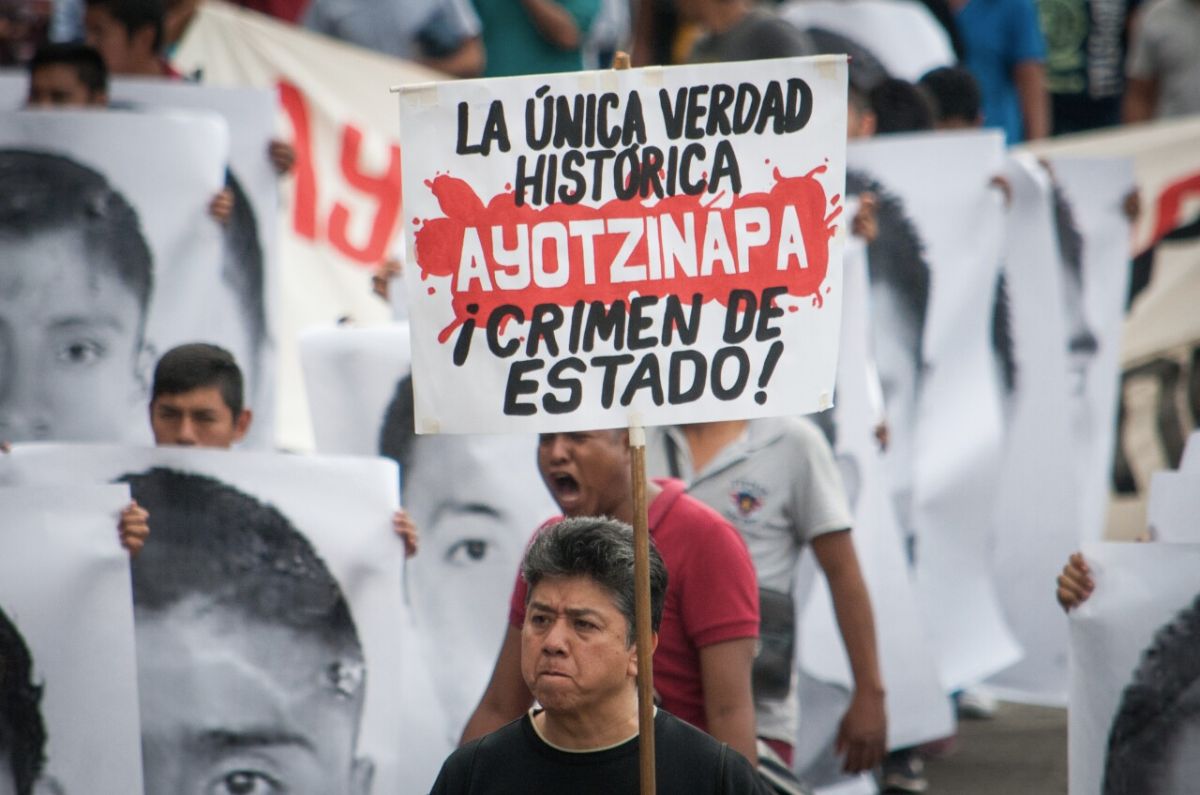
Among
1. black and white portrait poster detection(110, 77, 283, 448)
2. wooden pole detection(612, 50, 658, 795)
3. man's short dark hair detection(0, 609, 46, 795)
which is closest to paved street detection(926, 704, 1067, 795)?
black and white portrait poster detection(110, 77, 283, 448)

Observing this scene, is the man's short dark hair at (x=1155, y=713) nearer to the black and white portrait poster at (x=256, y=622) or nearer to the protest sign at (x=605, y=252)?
the protest sign at (x=605, y=252)

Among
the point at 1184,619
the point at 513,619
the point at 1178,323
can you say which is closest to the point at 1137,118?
the point at 1178,323

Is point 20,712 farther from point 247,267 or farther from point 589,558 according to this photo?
point 247,267

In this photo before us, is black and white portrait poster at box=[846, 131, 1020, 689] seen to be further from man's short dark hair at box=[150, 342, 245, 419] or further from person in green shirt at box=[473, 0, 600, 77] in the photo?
person in green shirt at box=[473, 0, 600, 77]

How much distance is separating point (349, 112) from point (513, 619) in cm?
498

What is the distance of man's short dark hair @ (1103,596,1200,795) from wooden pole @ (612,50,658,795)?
4.58 feet

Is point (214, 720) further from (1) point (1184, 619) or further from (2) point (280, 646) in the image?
(1) point (1184, 619)

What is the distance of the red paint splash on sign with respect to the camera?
144 inches

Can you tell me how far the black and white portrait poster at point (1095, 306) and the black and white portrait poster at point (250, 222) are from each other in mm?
2965

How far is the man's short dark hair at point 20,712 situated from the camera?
14.3 feet

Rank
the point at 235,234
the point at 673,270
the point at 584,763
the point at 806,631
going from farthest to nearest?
the point at 235,234 → the point at 806,631 → the point at 673,270 → the point at 584,763

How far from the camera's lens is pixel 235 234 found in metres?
6.57

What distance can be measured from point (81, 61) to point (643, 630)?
380 centimetres

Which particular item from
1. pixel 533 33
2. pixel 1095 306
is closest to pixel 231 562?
pixel 1095 306
